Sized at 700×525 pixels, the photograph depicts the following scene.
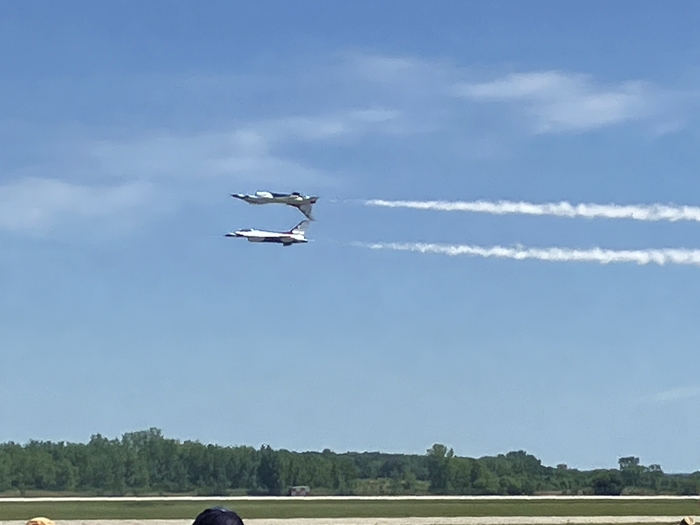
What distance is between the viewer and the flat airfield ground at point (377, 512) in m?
76.8

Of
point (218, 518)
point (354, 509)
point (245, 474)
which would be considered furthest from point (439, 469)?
point (218, 518)

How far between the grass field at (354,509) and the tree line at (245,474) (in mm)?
44244

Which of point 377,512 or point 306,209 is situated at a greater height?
point 306,209

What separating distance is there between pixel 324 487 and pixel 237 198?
86.1m

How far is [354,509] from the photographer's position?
311 ft

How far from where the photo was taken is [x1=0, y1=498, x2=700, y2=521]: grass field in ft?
281

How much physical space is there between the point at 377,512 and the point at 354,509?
6408 mm

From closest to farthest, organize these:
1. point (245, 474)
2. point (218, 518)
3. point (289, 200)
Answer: point (218, 518) < point (289, 200) < point (245, 474)

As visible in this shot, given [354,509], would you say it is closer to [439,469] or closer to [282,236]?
[282,236]

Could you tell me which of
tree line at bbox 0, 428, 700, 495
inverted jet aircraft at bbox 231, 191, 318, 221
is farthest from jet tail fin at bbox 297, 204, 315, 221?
tree line at bbox 0, 428, 700, 495

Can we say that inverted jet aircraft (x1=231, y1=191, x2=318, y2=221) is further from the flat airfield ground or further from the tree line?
the tree line

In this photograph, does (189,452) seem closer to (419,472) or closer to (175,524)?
(419,472)

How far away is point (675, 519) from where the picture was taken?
265ft

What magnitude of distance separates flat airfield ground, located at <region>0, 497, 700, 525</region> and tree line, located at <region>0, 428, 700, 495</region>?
146ft
